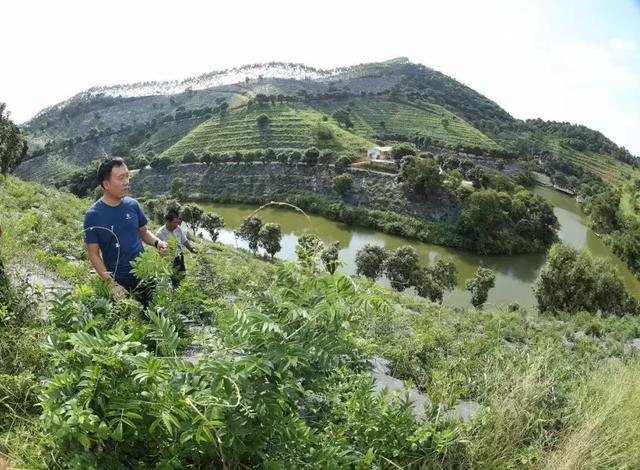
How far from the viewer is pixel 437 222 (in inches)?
1938

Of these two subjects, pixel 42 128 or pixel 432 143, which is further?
pixel 42 128

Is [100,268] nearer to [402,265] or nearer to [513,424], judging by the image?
[513,424]

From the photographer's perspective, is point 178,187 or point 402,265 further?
point 178,187

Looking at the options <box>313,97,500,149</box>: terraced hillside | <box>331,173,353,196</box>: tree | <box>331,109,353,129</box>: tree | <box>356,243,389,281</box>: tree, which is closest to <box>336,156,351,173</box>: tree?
<box>331,173,353,196</box>: tree

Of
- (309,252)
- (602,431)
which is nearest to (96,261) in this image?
(309,252)

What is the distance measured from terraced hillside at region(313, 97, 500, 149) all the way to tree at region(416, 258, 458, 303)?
54078 mm

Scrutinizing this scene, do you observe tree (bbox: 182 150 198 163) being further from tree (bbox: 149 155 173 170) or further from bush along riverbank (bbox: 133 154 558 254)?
bush along riverbank (bbox: 133 154 558 254)

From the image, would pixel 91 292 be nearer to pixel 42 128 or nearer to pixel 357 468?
pixel 357 468

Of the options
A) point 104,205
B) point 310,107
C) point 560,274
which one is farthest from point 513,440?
point 310,107

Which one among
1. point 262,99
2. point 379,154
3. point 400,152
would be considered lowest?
point 379,154

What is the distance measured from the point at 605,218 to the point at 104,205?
63.4 meters

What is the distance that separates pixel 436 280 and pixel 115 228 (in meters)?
28.2

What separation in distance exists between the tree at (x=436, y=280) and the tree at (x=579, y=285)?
5.85 metres

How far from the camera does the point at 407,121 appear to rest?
9106 centimetres
